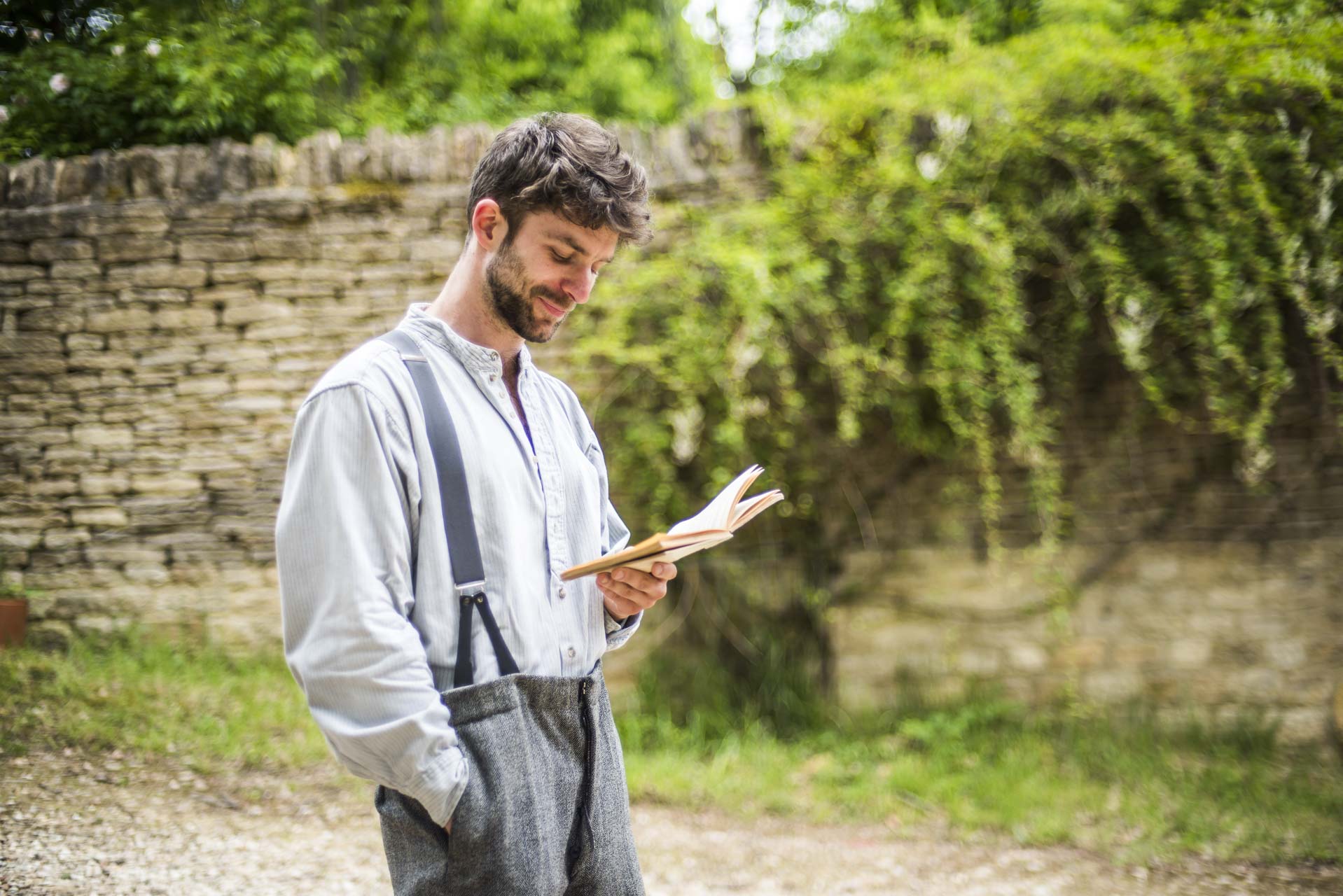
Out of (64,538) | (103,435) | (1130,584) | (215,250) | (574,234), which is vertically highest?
(215,250)

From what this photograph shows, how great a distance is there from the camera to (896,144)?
4352mm

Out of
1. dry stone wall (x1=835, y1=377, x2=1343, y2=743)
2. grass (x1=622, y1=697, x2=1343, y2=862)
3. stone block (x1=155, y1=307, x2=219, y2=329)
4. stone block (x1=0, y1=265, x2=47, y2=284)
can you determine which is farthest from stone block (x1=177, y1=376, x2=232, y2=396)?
dry stone wall (x1=835, y1=377, x2=1343, y2=743)

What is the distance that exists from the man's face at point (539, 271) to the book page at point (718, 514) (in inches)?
16.5

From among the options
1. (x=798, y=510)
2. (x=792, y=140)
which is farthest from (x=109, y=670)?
(x=792, y=140)

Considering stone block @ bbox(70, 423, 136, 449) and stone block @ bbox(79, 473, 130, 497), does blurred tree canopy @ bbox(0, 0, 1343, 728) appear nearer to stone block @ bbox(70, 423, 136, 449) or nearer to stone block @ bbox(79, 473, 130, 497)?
stone block @ bbox(70, 423, 136, 449)

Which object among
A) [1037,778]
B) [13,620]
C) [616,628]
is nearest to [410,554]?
[616,628]

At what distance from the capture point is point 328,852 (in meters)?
3.05

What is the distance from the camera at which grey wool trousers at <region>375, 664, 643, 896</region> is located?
1.32 m

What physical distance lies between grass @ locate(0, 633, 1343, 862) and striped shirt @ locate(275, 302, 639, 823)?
1872mm

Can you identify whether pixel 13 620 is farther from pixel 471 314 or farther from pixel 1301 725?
pixel 1301 725

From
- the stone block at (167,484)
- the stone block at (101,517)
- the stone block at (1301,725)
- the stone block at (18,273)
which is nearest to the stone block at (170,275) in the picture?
the stone block at (18,273)

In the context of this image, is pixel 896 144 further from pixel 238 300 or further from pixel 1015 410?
pixel 238 300

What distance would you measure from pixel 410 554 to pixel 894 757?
11.5ft

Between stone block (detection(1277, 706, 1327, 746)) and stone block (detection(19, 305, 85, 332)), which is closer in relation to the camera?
stone block (detection(19, 305, 85, 332))
